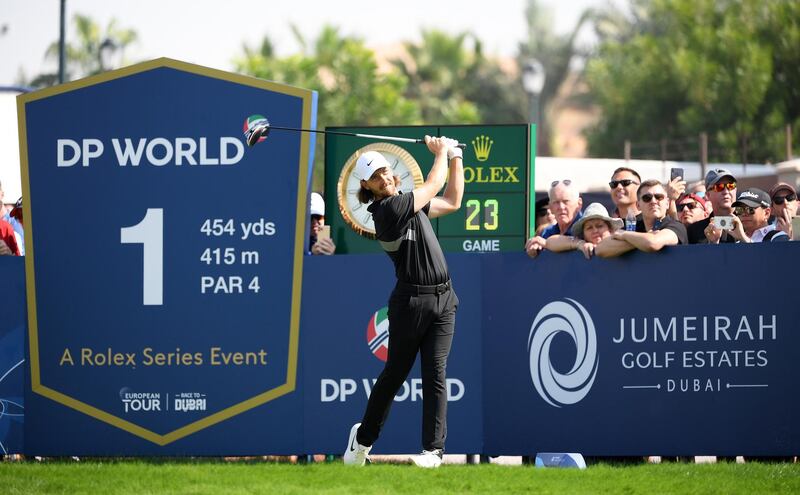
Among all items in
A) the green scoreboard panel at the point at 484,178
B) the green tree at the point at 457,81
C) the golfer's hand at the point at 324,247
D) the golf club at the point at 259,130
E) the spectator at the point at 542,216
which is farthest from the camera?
the green tree at the point at 457,81

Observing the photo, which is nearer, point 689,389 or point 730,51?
point 689,389

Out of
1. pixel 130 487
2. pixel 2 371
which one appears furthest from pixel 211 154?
pixel 130 487

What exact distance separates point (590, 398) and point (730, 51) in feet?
154

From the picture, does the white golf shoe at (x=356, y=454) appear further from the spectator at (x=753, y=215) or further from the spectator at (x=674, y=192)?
the spectator at (x=753, y=215)

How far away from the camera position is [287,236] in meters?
10.7

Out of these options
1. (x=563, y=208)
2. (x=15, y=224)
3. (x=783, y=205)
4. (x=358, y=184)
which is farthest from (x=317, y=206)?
(x=783, y=205)

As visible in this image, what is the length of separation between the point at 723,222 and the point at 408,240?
2502 mm

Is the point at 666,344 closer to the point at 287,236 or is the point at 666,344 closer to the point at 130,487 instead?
the point at 287,236

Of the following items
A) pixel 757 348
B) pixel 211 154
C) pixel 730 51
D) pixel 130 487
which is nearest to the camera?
pixel 130 487

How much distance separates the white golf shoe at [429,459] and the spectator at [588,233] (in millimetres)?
1720

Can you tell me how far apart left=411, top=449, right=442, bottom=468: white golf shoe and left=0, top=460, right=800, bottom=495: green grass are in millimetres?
77

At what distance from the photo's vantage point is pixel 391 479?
9.09m

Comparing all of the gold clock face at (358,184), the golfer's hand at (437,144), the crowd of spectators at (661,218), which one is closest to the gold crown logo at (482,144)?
the gold clock face at (358,184)

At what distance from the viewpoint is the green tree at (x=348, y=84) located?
55.0 meters
